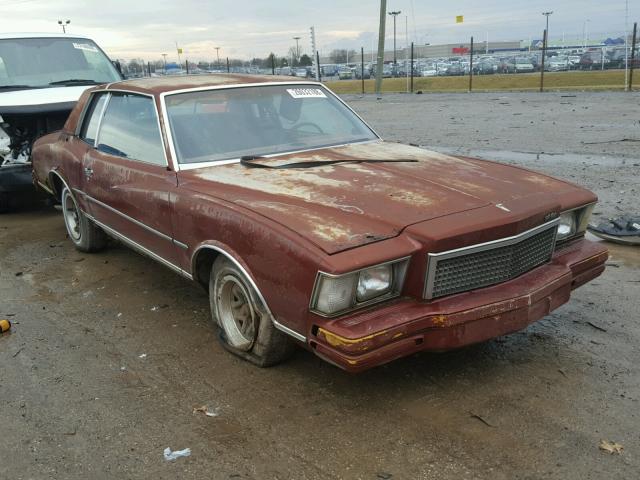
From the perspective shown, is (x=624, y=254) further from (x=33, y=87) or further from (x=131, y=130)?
(x=33, y=87)

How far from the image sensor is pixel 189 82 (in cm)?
442

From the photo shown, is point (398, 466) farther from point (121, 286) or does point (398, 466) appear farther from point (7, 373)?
point (121, 286)

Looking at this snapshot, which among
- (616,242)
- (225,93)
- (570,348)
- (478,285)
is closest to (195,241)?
(225,93)

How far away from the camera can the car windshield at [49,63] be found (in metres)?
7.90

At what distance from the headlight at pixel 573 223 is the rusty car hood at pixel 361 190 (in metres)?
0.16

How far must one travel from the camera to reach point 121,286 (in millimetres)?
4910

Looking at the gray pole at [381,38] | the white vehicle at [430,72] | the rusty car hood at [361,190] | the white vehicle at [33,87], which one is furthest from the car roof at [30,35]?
the white vehicle at [430,72]

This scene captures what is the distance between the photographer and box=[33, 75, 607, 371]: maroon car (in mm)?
2766

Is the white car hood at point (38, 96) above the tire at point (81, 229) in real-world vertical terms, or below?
above

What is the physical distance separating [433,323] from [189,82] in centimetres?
270

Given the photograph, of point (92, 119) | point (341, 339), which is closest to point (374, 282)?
point (341, 339)

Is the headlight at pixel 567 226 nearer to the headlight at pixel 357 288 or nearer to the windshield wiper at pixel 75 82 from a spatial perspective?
the headlight at pixel 357 288

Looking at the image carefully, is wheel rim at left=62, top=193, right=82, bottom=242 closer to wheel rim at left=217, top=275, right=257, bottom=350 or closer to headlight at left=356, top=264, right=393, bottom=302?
wheel rim at left=217, top=275, right=257, bottom=350

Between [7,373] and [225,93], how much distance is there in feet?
7.60
